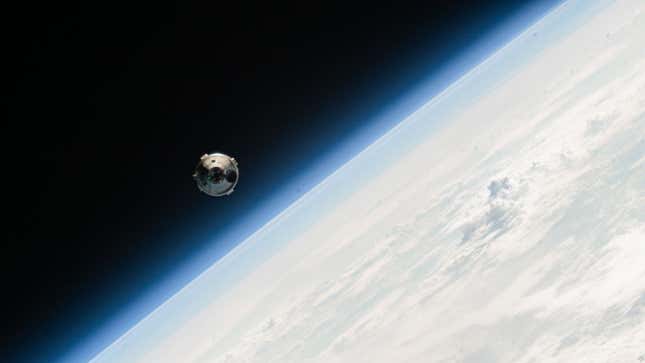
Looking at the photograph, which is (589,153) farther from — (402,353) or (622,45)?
(402,353)

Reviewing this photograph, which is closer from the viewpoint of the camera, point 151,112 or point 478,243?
point 151,112

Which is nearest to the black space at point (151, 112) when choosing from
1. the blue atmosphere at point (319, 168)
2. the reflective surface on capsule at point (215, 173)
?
the blue atmosphere at point (319, 168)

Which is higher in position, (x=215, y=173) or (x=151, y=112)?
(x=151, y=112)

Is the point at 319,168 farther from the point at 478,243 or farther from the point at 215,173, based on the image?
the point at 478,243

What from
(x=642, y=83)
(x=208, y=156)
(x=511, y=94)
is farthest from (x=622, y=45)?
(x=208, y=156)

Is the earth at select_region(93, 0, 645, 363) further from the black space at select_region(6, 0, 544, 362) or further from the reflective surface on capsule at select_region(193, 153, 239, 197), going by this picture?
the reflective surface on capsule at select_region(193, 153, 239, 197)

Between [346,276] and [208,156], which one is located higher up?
[346,276]

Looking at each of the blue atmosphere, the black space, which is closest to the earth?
the blue atmosphere

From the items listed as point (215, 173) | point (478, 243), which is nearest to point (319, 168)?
point (215, 173)
